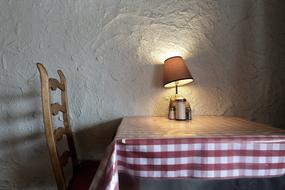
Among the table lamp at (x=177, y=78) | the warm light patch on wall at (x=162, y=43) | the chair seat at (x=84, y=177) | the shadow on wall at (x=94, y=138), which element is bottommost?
the chair seat at (x=84, y=177)

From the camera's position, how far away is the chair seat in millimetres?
1179

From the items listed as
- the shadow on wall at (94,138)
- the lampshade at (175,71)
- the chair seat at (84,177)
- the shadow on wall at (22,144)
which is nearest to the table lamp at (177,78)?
the lampshade at (175,71)

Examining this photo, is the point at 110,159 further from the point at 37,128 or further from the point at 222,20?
the point at 222,20

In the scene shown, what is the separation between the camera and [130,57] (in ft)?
5.48

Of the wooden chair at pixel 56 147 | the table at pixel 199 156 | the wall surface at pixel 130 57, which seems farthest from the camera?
the wall surface at pixel 130 57

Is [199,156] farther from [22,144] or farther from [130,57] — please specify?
[22,144]

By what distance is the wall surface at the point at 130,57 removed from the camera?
166 centimetres

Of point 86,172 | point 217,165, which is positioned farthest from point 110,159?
point 86,172

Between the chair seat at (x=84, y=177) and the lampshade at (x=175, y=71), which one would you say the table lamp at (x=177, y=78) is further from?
the chair seat at (x=84, y=177)

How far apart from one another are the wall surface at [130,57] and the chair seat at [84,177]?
0.91ft

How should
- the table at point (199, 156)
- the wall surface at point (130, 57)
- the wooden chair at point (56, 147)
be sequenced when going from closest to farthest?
the table at point (199, 156)
the wooden chair at point (56, 147)
the wall surface at point (130, 57)

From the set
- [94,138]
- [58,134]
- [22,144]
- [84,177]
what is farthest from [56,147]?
[22,144]

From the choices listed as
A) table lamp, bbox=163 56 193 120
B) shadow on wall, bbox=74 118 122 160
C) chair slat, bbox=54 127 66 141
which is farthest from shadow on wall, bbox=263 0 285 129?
chair slat, bbox=54 127 66 141

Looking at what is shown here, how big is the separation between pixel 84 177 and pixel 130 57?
0.82 metres
